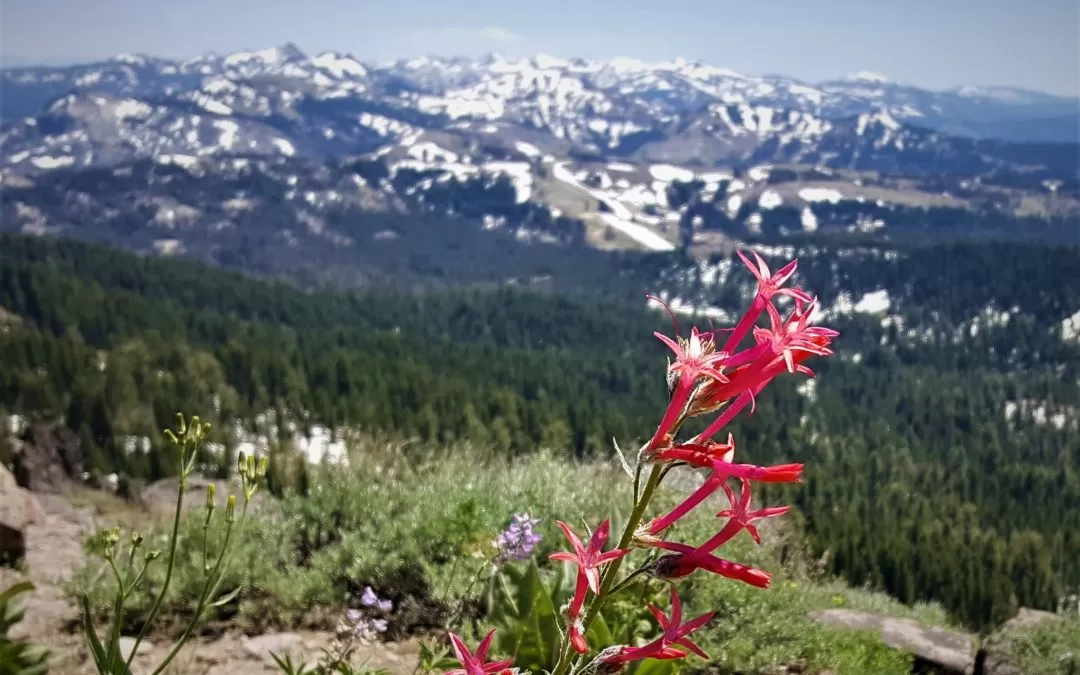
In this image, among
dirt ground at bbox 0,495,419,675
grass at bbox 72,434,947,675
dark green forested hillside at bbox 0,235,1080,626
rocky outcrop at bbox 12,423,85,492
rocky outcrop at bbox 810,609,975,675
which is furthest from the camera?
dark green forested hillside at bbox 0,235,1080,626

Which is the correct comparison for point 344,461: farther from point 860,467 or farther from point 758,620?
point 860,467

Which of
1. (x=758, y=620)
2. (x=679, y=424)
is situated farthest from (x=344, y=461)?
(x=679, y=424)

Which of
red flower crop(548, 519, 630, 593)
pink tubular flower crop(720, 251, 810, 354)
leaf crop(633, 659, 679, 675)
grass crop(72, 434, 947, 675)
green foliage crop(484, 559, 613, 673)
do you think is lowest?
grass crop(72, 434, 947, 675)

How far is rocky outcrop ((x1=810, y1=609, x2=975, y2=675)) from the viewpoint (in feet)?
22.8

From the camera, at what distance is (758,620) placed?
6.01m

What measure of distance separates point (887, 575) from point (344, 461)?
45653mm

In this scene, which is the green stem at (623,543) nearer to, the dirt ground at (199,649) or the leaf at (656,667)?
the leaf at (656,667)

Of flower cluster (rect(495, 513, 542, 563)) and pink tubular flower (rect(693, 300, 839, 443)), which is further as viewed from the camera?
flower cluster (rect(495, 513, 542, 563))

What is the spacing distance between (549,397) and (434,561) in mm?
92192

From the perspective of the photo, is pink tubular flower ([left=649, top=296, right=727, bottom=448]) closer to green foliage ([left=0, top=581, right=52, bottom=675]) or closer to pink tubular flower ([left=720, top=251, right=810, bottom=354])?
pink tubular flower ([left=720, top=251, right=810, bottom=354])

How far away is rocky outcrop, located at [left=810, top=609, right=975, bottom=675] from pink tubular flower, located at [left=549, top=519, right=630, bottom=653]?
18.6 feet

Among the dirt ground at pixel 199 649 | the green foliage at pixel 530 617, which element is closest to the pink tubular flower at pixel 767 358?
the green foliage at pixel 530 617

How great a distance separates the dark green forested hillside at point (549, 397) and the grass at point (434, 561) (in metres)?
4.35

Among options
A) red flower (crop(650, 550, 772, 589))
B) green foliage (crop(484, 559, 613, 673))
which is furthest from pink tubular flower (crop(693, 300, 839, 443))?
green foliage (crop(484, 559, 613, 673))
